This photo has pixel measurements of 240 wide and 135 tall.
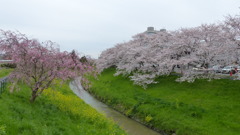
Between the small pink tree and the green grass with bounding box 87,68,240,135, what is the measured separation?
10.8 feet

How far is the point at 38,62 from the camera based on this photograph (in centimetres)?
1432

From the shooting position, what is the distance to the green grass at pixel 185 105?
15922mm

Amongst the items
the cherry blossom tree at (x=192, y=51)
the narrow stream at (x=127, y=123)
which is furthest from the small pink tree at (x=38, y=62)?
the cherry blossom tree at (x=192, y=51)

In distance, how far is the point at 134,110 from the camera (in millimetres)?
21656

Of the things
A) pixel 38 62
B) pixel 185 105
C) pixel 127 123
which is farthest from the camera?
pixel 185 105

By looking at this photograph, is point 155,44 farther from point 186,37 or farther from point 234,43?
point 234,43

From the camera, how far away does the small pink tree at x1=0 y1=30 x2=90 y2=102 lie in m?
13.6

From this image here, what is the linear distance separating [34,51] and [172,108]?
43.8 feet

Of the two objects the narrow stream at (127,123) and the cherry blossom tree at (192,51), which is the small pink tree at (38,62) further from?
the cherry blossom tree at (192,51)

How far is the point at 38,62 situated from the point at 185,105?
1379 centimetres

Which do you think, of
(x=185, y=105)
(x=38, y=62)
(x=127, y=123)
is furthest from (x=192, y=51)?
(x=38, y=62)

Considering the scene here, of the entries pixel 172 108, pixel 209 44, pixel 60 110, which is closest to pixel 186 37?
pixel 209 44

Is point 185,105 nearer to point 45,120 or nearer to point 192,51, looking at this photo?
point 192,51

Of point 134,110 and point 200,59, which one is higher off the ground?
point 200,59
